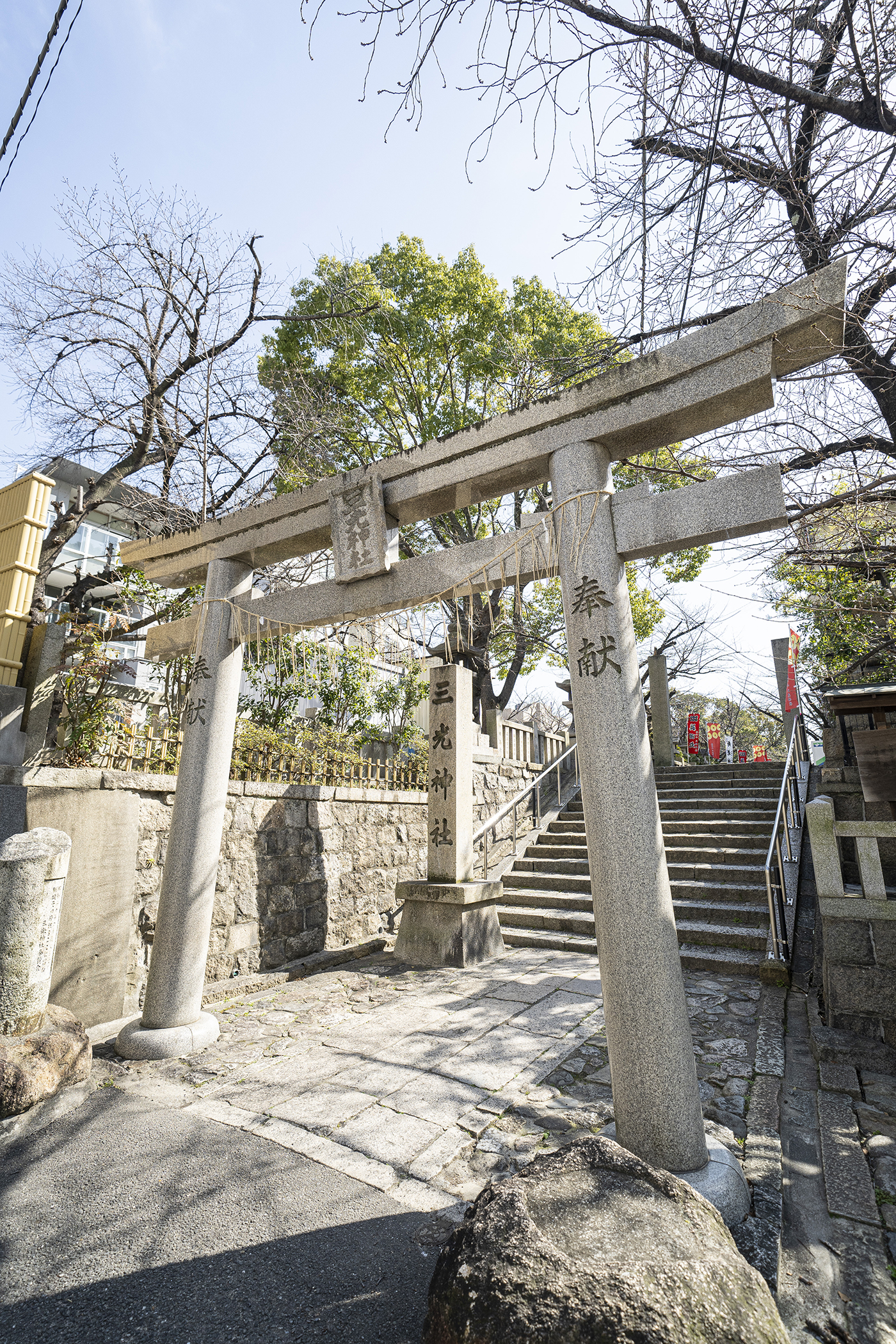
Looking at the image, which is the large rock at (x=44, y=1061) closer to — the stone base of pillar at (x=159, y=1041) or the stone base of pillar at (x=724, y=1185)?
the stone base of pillar at (x=159, y=1041)

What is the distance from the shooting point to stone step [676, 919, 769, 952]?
22.0 feet

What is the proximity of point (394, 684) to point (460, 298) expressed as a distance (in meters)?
8.19

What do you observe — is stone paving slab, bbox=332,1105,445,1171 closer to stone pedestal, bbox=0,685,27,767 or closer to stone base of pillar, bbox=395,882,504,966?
stone base of pillar, bbox=395,882,504,966

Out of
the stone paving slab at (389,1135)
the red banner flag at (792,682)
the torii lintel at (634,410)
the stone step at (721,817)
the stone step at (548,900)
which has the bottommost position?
the stone paving slab at (389,1135)

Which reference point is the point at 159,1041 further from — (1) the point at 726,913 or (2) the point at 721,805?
(2) the point at 721,805

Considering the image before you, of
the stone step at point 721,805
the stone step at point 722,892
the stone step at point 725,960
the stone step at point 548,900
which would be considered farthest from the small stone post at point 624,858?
the stone step at point 721,805

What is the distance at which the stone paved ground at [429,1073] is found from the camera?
3266 millimetres

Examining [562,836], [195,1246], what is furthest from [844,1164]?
[562,836]

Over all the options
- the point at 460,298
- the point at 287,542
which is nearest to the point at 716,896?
the point at 287,542

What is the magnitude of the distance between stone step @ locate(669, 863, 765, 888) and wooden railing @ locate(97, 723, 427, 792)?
13.0ft

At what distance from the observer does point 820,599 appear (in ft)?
24.5

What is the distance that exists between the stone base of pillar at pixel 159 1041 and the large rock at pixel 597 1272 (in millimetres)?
3402

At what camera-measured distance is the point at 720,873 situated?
8.18 metres

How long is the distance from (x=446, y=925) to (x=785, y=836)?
5.03m
